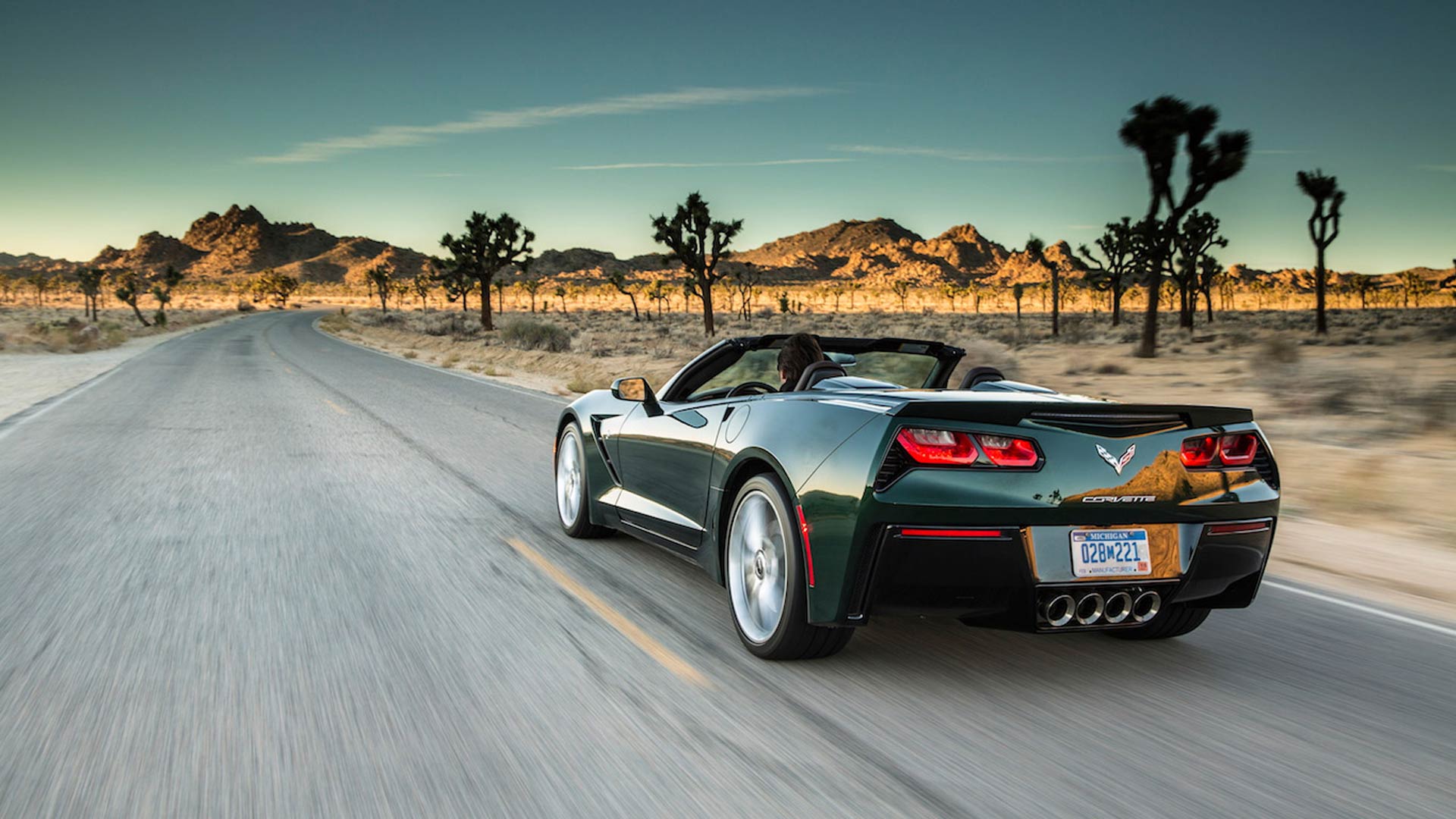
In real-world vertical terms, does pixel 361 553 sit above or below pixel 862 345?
below

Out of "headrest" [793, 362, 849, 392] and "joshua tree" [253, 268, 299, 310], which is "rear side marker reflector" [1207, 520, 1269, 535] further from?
"joshua tree" [253, 268, 299, 310]

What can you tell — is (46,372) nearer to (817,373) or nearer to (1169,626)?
(817,373)

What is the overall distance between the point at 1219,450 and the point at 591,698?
2486 mm

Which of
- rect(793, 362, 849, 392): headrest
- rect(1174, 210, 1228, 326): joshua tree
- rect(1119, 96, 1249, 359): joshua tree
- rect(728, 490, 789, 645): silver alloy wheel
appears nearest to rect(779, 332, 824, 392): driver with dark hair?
rect(793, 362, 849, 392): headrest

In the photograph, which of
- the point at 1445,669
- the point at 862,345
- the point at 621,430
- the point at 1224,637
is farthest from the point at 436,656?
the point at 1445,669

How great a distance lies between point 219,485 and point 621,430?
14.8ft

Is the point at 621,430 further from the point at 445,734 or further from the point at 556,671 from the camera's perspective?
the point at 445,734

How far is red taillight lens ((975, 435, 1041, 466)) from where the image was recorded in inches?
144

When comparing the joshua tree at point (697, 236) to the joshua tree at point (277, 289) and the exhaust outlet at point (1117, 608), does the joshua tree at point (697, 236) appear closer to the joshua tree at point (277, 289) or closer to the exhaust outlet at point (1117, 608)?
the exhaust outlet at point (1117, 608)

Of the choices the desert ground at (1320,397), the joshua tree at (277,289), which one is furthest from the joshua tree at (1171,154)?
the joshua tree at (277,289)

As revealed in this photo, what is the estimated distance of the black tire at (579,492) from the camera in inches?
256

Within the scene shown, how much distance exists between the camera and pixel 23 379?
22391 mm

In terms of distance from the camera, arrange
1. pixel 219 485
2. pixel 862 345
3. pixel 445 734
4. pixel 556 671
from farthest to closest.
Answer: pixel 219 485 → pixel 862 345 → pixel 556 671 → pixel 445 734

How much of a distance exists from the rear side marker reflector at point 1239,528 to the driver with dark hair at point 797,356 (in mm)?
2023
